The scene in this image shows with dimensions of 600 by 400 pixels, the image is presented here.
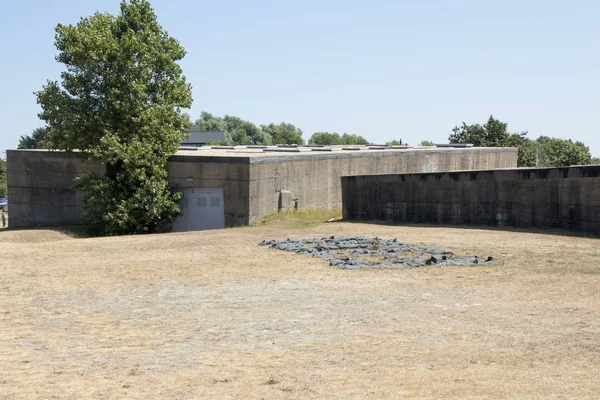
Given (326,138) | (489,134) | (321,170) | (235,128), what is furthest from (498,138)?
(235,128)

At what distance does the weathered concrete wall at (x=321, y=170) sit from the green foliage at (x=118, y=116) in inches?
148

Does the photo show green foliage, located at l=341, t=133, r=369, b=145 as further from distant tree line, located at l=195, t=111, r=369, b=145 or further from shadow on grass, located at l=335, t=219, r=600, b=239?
shadow on grass, located at l=335, t=219, r=600, b=239

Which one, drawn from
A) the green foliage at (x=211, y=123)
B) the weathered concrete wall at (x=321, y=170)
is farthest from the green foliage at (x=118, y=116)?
the green foliage at (x=211, y=123)

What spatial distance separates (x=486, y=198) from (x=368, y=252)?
810 centimetres

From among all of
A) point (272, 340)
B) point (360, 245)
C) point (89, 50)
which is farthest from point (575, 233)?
point (89, 50)

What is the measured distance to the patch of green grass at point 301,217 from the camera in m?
33.2

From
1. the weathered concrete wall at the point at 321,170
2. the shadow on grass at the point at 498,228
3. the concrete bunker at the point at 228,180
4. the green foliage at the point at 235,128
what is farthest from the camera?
the green foliage at the point at 235,128

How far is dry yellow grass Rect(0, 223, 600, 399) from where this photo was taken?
10031 mm

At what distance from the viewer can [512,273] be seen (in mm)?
19062

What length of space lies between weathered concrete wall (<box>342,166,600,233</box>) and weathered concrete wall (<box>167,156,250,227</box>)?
4316mm

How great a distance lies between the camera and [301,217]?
35562 millimetres

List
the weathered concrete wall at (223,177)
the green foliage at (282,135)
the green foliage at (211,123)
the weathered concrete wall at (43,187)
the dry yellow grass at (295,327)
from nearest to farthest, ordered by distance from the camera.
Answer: the dry yellow grass at (295,327)
the weathered concrete wall at (223,177)
the weathered concrete wall at (43,187)
the green foliage at (282,135)
the green foliage at (211,123)

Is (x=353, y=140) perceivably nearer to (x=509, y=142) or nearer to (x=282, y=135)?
(x=282, y=135)

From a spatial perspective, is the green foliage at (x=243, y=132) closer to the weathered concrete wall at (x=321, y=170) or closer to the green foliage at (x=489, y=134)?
the green foliage at (x=489, y=134)
